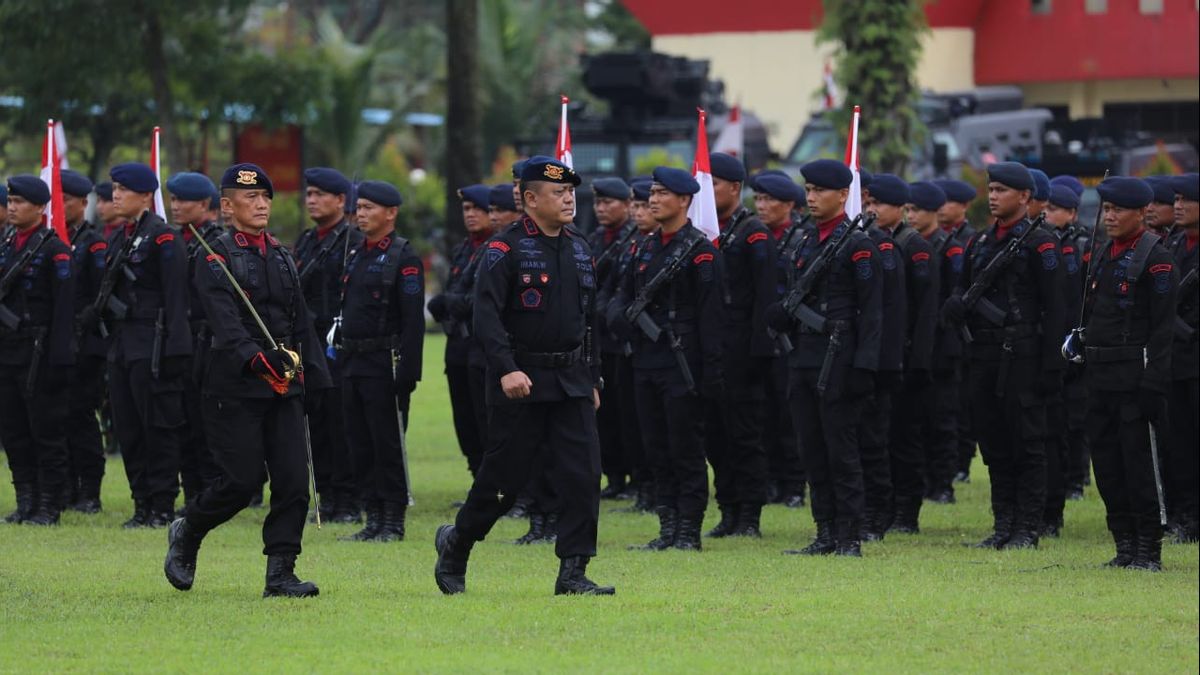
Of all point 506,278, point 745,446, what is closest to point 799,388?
point 745,446

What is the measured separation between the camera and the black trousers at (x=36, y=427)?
46.5 ft

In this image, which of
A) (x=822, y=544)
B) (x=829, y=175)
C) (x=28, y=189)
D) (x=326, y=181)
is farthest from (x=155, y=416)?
(x=829, y=175)

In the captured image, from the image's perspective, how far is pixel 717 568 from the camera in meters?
11.8

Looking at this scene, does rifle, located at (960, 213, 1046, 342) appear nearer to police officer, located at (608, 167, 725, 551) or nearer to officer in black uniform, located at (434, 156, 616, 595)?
police officer, located at (608, 167, 725, 551)

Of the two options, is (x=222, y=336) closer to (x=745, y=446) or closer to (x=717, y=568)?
(x=717, y=568)

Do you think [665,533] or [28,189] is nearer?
[665,533]

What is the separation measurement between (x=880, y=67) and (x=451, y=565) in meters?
18.4

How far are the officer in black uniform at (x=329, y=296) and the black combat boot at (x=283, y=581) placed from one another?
3733 millimetres

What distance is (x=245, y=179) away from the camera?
1036cm

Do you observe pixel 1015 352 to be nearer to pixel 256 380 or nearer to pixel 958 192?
pixel 958 192

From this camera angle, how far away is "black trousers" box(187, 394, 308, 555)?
10172 mm

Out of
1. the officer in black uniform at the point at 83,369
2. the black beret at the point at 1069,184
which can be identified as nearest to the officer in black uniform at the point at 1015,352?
the black beret at the point at 1069,184

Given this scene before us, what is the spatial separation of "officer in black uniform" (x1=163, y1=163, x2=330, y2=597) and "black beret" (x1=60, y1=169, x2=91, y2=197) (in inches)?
198

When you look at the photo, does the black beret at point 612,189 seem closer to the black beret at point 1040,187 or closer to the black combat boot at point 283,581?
the black beret at point 1040,187
